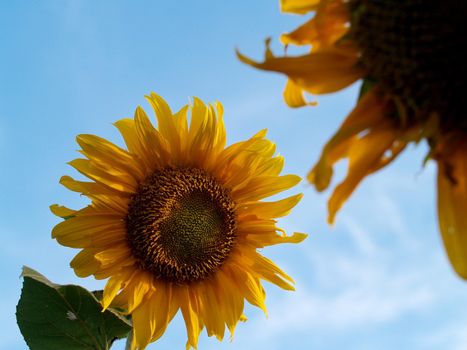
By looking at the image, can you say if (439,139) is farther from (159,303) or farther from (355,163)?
(159,303)

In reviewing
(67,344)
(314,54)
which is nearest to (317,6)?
(314,54)

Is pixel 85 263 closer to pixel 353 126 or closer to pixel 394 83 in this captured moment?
pixel 353 126

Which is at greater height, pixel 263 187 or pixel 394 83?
pixel 263 187

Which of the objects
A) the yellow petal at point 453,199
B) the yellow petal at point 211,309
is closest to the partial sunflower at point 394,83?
the yellow petal at point 453,199

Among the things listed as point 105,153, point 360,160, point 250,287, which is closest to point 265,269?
point 250,287

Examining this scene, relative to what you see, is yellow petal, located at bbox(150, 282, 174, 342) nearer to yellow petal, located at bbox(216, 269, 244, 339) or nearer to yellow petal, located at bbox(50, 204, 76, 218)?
yellow petal, located at bbox(216, 269, 244, 339)

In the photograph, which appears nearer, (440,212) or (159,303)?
(440,212)

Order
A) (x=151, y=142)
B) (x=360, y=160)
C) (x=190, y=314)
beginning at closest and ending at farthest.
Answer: (x=360, y=160) → (x=151, y=142) → (x=190, y=314)

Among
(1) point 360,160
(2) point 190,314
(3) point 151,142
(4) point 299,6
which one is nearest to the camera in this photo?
(1) point 360,160
